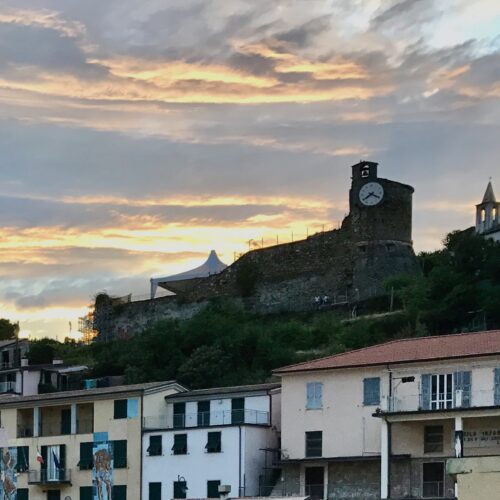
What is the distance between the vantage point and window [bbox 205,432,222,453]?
65.3 meters

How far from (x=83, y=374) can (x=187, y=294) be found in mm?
20618

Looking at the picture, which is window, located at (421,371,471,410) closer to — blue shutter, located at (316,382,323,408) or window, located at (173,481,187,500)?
blue shutter, located at (316,382,323,408)

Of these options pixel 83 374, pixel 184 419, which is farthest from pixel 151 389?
pixel 83 374

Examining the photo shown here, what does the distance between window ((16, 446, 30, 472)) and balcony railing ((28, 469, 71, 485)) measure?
84 cm

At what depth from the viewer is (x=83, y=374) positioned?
93.8 meters

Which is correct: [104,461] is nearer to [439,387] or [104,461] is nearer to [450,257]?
[439,387]

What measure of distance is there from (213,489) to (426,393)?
11199 mm

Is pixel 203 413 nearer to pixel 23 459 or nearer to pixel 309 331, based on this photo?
pixel 23 459

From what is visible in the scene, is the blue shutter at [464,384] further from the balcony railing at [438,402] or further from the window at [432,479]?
the window at [432,479]

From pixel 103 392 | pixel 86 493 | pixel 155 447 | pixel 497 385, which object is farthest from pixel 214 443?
pixel 497 385

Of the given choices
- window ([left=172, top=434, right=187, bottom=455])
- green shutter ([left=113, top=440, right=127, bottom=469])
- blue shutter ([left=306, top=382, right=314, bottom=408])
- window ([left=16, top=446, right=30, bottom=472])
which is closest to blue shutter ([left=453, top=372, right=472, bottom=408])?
blue shutter ([left=306, top=382, right=314, bottom=408])

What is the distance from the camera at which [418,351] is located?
62.4 metres

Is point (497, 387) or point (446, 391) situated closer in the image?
point (497, 387)

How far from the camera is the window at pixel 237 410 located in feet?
221
